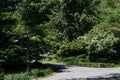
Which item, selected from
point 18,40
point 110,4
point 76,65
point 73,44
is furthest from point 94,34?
point 110,4

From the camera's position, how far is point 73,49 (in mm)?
48156

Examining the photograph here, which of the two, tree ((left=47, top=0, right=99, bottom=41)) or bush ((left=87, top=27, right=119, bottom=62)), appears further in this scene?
tree ((left=47, top=0, right=99, bottom=41))

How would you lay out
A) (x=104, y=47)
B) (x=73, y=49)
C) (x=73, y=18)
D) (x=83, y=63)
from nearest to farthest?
(x=83, y=63) < (x=104, y=47) < (x=73, y=49) < (x=73, y=18)

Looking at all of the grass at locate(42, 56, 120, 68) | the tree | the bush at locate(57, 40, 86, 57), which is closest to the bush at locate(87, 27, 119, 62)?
the bush at locate(57, 40, 86, 57)

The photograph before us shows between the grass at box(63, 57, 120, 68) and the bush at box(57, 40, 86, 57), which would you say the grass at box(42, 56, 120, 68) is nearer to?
the grass at box(63, 57, 120, 68)

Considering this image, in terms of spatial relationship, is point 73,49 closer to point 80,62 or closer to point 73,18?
point 80,62

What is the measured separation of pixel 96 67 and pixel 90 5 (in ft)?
78.3

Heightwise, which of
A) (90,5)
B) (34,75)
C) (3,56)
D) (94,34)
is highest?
(90,5)

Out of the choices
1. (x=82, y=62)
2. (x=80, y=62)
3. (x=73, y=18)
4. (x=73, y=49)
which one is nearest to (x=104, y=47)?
(x=82, y=62)

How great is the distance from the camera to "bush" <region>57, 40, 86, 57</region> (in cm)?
4735

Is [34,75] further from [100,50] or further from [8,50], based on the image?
[100,50]

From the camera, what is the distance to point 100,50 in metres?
44.0

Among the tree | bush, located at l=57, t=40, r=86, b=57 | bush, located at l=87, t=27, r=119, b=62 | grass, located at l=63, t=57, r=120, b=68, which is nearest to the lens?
grass, located at l=63, t=57, r=120, b=68

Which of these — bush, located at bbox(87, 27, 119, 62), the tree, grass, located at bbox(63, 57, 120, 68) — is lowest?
grass, located at bbox(63, 57, 120, 68)
